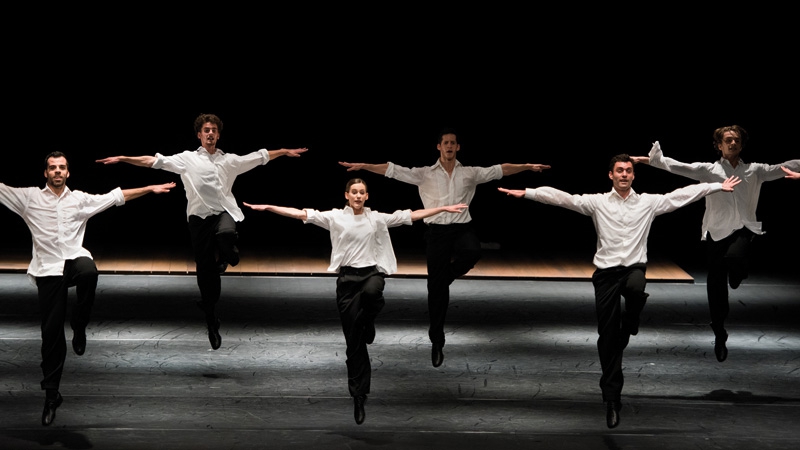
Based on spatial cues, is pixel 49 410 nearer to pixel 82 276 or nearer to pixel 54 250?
pixel 82 276

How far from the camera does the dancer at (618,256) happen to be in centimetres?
698

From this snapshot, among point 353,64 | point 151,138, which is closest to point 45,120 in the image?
point 151,138

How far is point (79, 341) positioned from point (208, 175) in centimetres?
149

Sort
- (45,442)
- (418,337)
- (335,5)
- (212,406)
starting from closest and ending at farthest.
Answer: (45,442), (212,406), (418,337), (335,5)

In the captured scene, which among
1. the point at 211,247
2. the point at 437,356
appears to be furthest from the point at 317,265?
the point at 437,356

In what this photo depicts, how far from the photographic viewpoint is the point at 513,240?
12.7 meters

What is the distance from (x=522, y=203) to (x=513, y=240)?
41cm

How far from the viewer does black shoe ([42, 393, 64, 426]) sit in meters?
6.88

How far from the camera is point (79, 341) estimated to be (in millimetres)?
7898

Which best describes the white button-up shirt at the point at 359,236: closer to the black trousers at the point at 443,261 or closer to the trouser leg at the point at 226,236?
the black trousers at the point at 443,261

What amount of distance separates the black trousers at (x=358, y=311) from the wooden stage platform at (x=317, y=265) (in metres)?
4.10

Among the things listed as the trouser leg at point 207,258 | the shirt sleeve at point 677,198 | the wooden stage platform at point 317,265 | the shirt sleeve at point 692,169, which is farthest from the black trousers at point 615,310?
the wooden stage platform at point 317,265

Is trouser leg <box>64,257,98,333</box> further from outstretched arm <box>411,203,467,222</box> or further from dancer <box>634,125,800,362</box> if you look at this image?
dancer <box>634,125,800,362</box>

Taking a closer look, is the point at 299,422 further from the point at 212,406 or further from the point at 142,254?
the point at 142,254
